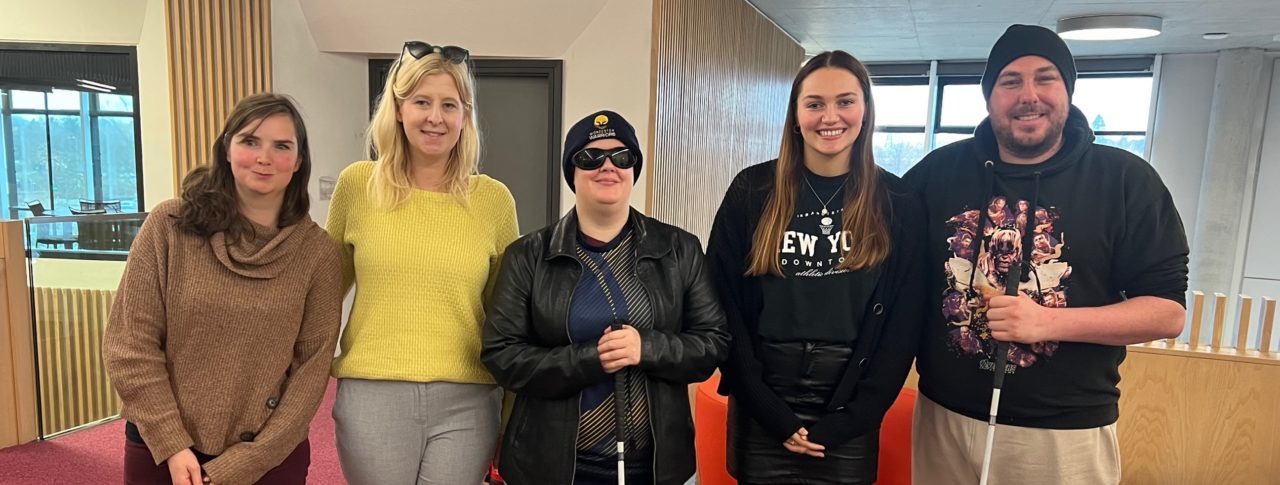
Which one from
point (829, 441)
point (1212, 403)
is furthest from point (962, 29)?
point (829, 441)

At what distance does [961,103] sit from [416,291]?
8822 mm

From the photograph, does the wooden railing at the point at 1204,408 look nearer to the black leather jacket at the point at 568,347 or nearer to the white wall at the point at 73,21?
the black leather jacket at the point at 568,347

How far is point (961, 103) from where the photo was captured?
9.20m

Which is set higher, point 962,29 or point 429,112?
point 962,29

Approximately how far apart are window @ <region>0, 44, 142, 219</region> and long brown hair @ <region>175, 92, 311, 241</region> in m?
3.84

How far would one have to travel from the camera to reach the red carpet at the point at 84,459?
11.4ft

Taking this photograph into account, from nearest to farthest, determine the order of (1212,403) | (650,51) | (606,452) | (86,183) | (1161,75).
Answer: (606,452)
(1212,403)
(650,51)
(86,183)
(1161,75)

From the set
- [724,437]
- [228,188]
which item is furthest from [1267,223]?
[228,188]

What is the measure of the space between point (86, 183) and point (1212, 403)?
6.89 meters

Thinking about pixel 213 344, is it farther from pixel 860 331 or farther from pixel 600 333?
pixel 860 331

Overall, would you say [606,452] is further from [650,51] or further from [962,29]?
[962,29]

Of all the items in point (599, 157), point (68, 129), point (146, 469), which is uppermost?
point (68, 129)

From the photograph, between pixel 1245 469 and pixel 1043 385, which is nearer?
pixel 1043 385

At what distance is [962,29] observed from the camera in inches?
264
